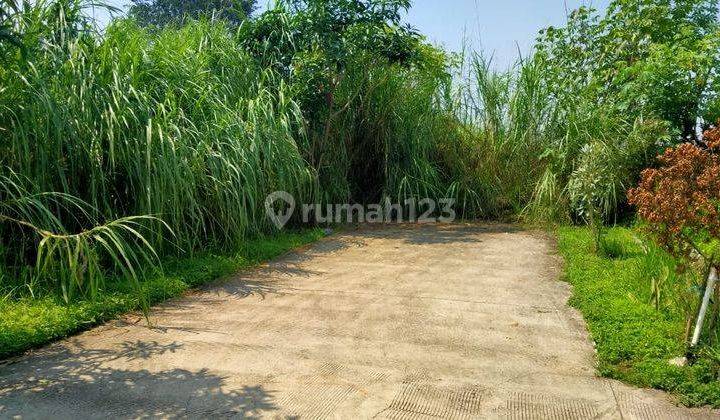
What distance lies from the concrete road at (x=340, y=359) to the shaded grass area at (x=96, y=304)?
0.10 meters

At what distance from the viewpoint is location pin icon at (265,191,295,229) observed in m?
5.59

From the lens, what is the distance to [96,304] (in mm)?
3271

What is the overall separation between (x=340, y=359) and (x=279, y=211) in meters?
3.38

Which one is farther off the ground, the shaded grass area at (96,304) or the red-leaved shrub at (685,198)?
the red-leaved shrub at (685,198)

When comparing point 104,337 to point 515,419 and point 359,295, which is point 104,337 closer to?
point 359,295

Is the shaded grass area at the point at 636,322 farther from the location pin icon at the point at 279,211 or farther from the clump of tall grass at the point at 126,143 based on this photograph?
the location pin icon at the point at 279,211

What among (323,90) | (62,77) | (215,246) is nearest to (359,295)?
(215,246)

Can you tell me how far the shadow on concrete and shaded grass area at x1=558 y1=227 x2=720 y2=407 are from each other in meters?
1.64

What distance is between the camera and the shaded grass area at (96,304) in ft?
9.33

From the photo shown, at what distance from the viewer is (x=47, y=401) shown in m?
2.22

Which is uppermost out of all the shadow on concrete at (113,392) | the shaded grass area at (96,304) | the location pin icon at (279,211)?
the location pin icon at (279,211)

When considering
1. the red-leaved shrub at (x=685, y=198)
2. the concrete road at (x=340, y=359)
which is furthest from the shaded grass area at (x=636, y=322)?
the red-leaved shrub at (x=685, y=198)

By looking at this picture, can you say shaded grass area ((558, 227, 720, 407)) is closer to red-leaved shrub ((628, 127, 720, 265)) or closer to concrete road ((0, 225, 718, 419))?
concrete road ((0, 225, 718, 419))

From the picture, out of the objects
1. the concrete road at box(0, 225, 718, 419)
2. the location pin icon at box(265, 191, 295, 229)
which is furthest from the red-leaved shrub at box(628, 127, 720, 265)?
the location pin icon at box(265, 191, 295, 229)
